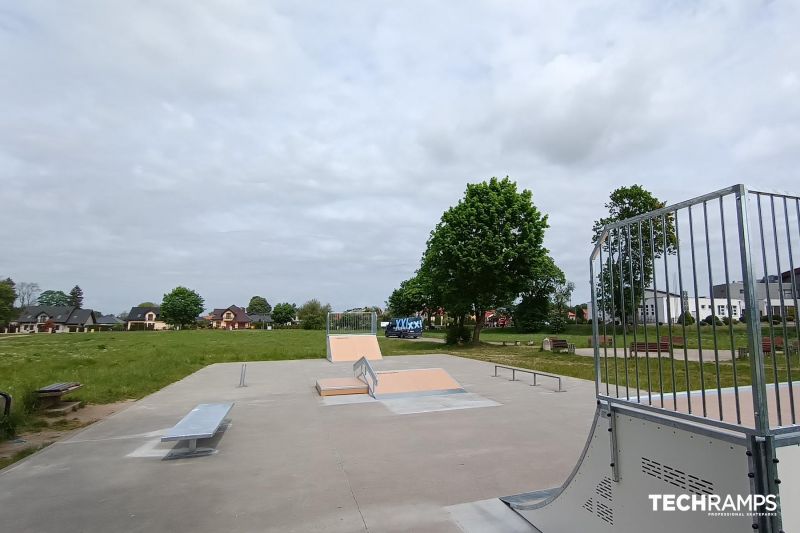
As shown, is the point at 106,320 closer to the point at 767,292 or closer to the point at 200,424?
the point at 200,424

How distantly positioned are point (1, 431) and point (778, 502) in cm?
983

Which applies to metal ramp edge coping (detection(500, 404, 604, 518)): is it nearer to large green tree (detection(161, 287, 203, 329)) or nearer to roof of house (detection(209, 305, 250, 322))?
large green tree (detection(161, 287, 203, 329))

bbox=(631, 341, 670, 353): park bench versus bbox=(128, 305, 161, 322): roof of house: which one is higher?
bbox=(128, 305, 161, 322): roof of house

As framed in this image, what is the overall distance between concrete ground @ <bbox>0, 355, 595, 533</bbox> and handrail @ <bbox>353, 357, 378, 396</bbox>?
0.93 m

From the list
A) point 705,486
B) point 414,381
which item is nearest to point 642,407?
point 705,486

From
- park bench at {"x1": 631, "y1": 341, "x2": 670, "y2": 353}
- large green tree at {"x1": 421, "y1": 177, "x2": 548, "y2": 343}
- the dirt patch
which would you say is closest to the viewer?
park bench at {"x1": 631, "y1": 341, "x2": 670, "y2": 353}

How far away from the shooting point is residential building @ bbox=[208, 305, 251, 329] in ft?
428

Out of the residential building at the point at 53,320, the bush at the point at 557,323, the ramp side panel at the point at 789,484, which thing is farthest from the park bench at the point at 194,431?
the residential building at the point at 53,320

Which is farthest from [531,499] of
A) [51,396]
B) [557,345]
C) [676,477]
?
[557,345]

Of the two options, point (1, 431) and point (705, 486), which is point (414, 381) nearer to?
point (1, 431)

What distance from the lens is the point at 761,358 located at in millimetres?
2207

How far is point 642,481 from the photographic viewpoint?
2.91 meters

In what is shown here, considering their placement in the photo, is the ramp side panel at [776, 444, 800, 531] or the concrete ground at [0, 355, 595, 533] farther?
the concrete ground at [0, 355, 595, 533]

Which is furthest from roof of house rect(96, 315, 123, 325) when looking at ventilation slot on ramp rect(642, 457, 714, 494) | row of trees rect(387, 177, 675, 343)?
ventilation slot on ramp rect(642, 457, 714, 494)
